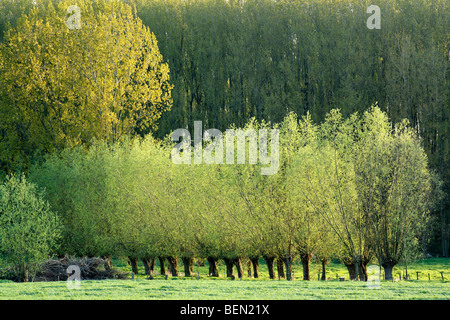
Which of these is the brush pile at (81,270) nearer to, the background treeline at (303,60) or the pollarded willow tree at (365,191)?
the pollarded willow tree at (365,191)

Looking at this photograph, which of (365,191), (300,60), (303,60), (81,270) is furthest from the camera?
(300,60)

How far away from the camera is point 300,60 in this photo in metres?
61.5

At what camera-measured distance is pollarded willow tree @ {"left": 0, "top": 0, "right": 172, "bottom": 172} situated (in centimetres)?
4056

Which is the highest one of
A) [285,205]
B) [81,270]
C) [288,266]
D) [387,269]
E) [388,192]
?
[388,192]

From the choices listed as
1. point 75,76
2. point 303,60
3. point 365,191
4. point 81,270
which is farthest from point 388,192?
point 303,60

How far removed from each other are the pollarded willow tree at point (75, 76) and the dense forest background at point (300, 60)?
1500cm

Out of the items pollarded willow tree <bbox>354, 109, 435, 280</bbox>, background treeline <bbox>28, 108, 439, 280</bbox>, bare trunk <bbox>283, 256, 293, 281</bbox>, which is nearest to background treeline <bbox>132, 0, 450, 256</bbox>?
background treeline <bbox>28, 108, 439, 280</bbox>

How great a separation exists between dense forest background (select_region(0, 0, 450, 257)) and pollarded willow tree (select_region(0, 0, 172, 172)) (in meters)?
15.0

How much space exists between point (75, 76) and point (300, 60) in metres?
29.1

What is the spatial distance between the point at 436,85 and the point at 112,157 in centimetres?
3286

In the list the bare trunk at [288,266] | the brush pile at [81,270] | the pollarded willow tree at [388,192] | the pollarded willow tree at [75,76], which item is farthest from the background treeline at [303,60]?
the brush pile at [81,270]

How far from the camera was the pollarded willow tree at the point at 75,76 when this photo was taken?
40562 mm

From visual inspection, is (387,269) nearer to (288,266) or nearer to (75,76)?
(288,266)

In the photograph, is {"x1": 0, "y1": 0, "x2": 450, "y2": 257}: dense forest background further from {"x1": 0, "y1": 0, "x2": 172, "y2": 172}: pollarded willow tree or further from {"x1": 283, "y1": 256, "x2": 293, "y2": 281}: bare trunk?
{"x1": 283, "y1": 256, "x2": 293, "y2": 281}: bare trunk
